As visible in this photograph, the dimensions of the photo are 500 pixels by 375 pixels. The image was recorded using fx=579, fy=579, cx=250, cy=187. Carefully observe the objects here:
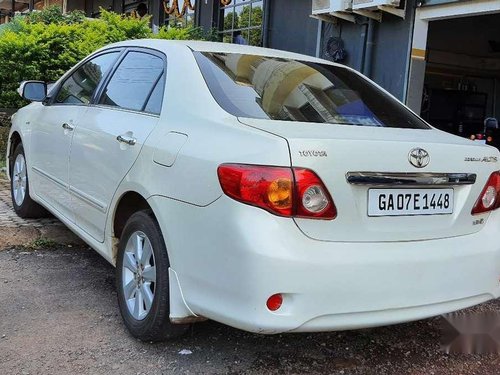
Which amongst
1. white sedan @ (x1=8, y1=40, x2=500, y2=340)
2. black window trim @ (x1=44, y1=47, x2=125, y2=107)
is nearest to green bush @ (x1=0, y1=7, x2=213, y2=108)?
black window trim @ (x1=44, y1=47, x2=125, y2=107)

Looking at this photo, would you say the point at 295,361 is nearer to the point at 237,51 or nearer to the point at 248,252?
the point at 248,252

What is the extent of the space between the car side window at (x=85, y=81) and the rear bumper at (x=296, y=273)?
1734 mm

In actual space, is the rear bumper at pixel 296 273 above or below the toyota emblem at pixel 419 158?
below

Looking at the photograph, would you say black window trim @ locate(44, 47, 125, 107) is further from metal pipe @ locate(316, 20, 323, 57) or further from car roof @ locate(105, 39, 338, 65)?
metal pipe @ locate(316, 20, 323, 57)

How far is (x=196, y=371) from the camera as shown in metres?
2.83

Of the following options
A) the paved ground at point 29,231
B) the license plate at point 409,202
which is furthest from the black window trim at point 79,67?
the license plate at point 409,202

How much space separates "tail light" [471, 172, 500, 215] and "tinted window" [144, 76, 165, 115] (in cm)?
173

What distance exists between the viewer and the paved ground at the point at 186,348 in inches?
113

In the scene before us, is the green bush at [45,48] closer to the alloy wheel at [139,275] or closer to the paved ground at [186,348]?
the paved ground at [186,348]

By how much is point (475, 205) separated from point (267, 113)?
1.13m

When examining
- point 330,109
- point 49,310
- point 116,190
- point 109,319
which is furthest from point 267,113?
point 49,310

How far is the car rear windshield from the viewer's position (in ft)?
9.60

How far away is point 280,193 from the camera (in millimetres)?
2408

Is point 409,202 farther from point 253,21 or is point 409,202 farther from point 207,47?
point 253,21
